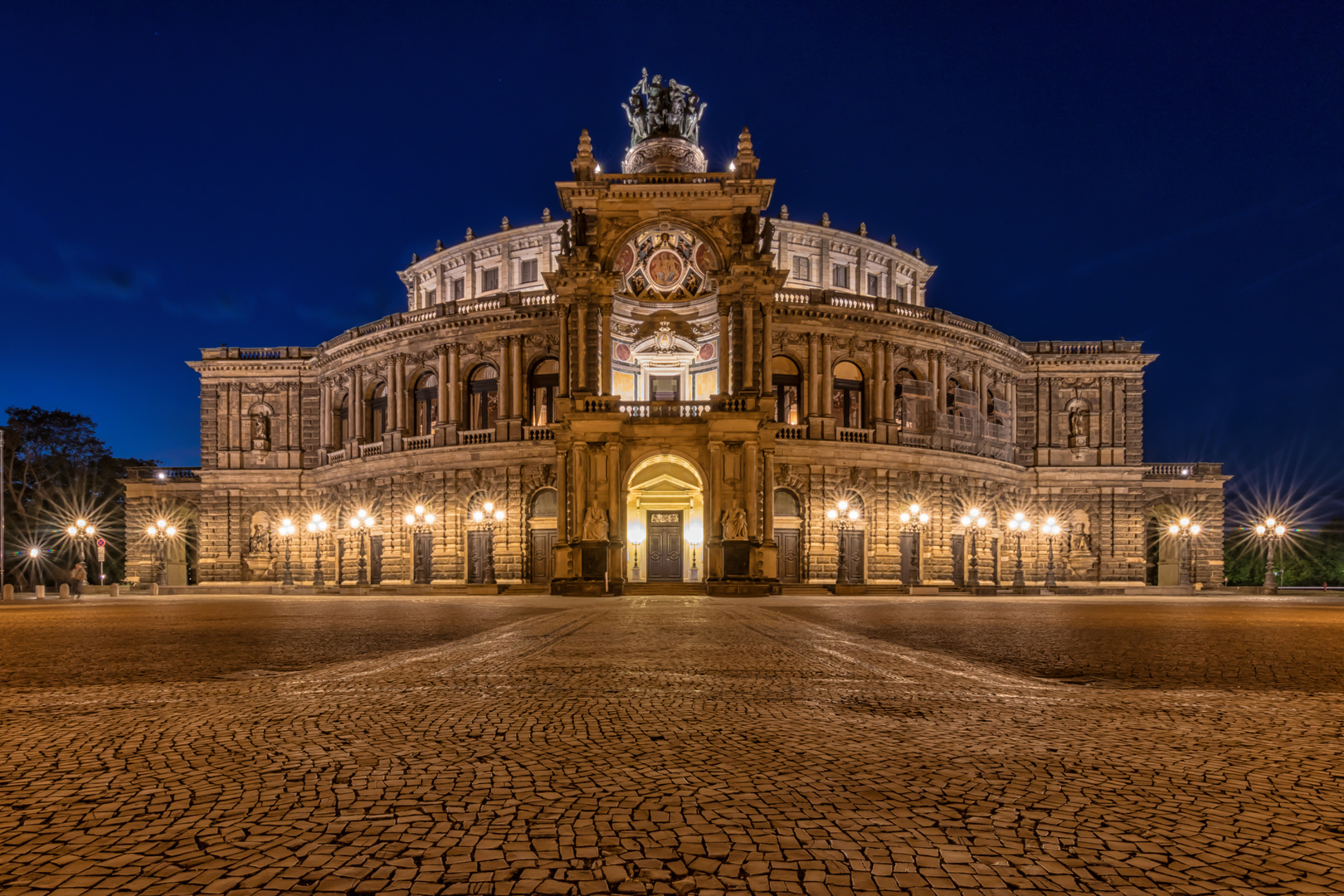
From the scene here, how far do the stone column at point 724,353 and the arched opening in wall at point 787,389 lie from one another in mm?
8399

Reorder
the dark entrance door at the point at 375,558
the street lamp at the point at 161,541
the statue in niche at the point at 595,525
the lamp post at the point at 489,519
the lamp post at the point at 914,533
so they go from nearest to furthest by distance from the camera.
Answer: the statue in niche at the point at 595,525 → the lamp post at the point at 489,519 → the lamp post at the point at 914,533 → the dark entrance door at the point at 375,558 → the street lamp at the point at 161,541

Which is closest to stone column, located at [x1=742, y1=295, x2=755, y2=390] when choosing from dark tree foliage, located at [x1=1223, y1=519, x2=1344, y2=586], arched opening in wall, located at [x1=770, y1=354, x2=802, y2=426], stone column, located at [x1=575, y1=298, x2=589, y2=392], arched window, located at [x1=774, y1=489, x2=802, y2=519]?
stone column, located at [x1=575, y1=298, x2=589, y2=392]

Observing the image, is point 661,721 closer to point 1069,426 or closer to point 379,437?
point 379,437

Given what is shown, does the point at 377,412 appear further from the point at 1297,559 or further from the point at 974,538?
the point at 1297,559

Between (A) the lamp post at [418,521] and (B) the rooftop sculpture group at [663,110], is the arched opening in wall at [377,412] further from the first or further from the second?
(B) the rooftop sculpture group at [663,110]

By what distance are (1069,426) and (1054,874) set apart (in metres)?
51.5

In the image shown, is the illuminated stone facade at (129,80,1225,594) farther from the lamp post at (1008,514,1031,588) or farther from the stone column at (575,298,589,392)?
the lamp post at (1008,514,1031,588)

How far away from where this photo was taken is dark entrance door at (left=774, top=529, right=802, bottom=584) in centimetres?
3978

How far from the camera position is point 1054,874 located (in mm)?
3449

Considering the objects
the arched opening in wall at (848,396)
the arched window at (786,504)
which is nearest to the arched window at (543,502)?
the arched window at (786,504)

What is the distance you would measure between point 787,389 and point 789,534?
792 centimetres

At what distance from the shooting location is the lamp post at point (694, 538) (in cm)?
3728

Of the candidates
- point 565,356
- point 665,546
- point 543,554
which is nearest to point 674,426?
point 565,356

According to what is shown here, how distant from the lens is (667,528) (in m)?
37.6
